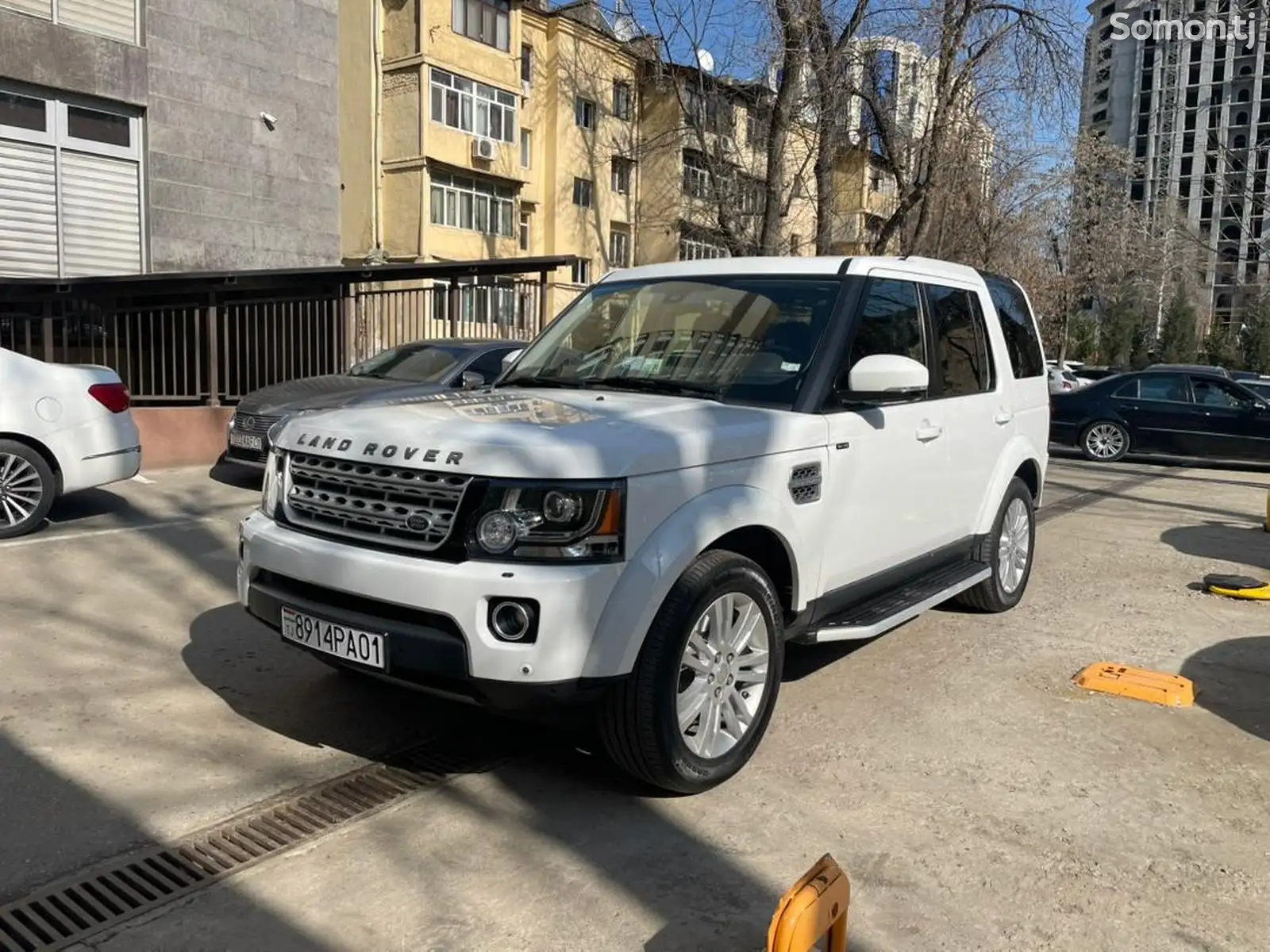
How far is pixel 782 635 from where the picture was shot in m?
3.95

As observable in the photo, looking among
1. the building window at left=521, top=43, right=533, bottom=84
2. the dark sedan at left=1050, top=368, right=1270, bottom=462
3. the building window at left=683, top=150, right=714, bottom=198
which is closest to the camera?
the dark sedan at left=1050, top=368, right=1270, bottom=462

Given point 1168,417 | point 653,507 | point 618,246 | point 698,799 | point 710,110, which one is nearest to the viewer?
point 653,507

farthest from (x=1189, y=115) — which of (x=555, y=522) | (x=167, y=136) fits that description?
(x=555, y=522)

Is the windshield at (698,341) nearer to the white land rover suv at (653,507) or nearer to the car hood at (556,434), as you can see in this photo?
the white land rover suv at (653,507)

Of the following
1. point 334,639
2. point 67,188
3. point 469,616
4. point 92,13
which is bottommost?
point 334,639

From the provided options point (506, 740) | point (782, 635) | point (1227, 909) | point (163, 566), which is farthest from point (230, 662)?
point (1227, 909)

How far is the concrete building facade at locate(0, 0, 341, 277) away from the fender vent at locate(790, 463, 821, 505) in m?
16.2

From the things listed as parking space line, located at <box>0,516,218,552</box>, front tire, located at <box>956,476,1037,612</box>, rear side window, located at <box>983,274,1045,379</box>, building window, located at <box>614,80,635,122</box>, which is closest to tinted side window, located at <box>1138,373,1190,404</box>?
rear side window, located at <box>983,274,1045,379</box>

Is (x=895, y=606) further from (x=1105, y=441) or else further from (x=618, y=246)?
(x=618, y=246)

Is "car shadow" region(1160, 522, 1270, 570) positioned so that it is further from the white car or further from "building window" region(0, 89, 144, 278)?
"building window" region(0, 89, 144, 278)

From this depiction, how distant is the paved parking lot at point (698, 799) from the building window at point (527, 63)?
1314 inches

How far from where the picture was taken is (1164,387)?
607 inches

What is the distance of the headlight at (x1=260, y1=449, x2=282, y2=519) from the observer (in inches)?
156

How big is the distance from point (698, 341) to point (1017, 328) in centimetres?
276
